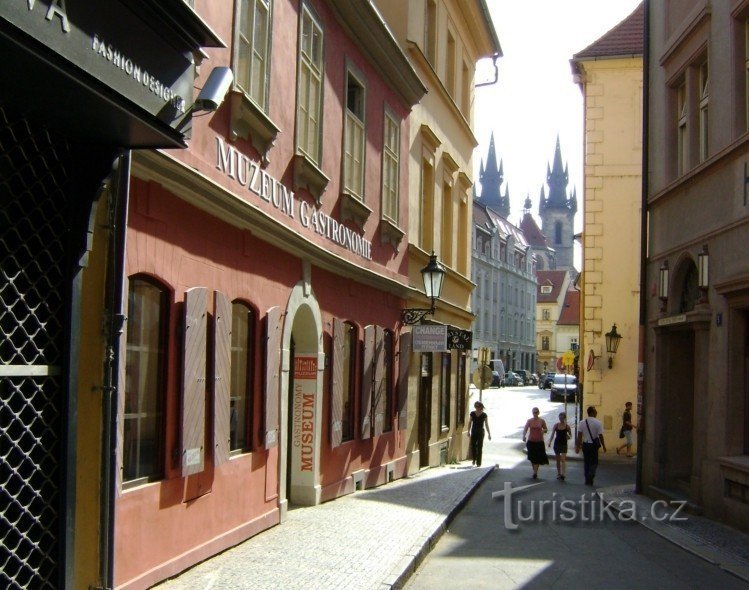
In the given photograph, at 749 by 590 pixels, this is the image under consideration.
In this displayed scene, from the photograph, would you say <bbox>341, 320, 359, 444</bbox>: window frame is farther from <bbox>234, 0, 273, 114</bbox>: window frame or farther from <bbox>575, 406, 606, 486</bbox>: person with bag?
<bbox>575, 406, 606, 486</bbox>: person with bag

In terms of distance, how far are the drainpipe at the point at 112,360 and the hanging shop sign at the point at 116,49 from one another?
1066 millimetres

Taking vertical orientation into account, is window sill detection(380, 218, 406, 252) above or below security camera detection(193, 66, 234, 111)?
above

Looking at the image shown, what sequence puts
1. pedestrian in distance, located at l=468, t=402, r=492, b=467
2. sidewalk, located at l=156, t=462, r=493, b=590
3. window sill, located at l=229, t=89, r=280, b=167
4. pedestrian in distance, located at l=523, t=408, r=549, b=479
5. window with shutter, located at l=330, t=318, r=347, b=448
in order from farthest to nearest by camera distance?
pedestrian in distance, located at l=468, t=402, r=492, b=467 < pedestrian in distance, located at l=523, t=408, r=549, b=479 < window with shutter, located at l=330, t=318, r=347, b=448 < window sill, located at l=229, t=89, r=280, b=167 < sidewalk, located at l=156, t=462, r=493, b=590

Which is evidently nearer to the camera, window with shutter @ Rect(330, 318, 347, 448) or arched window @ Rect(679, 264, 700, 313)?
window with shutter @ Rect(330, 318, 347, 448)

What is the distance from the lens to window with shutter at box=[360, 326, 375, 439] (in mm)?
15281

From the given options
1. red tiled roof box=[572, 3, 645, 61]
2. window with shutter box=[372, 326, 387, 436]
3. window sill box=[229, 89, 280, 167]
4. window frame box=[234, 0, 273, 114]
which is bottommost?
window with shutter box=[372, 326, 387, 436]

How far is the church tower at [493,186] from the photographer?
6156 inches

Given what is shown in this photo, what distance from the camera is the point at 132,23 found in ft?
17.2

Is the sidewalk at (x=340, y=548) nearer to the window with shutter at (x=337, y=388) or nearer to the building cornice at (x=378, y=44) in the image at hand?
the window with shutter at (x=337, y=388)

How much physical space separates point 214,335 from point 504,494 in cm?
1007

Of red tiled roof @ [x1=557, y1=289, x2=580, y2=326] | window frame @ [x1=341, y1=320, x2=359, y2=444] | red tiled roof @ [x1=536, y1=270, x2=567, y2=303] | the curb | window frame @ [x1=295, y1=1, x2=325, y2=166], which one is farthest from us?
red tiled roof @ [x1=536, y1=270, x2=567, y2=303]

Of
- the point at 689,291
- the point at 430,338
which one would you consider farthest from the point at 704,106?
the point at 430,338

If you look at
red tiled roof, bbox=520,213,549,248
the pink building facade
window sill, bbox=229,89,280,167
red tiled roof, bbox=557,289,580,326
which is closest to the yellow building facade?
the pink building facade

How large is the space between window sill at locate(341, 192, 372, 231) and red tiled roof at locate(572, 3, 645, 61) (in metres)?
17.0
